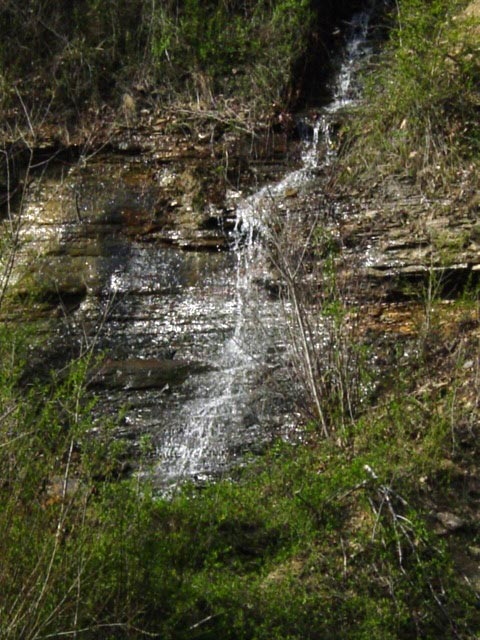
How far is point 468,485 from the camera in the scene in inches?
228

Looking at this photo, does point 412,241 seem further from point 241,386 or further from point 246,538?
point 246,538

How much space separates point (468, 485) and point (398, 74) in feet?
14.6

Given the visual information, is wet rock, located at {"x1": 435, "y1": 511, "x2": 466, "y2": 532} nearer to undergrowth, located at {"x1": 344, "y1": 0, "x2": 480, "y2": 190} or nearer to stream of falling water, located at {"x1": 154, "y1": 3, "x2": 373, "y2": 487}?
stream of falling water, located at {"x1": 154, "y1": 3, "x2": 373, "y2": 487}

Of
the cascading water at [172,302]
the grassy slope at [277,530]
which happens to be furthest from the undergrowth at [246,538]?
the cascading water at [172,302]

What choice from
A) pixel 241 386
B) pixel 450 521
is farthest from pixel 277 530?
pixel 241 386

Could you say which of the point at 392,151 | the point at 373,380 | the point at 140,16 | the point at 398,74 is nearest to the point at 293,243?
the point at 373,380

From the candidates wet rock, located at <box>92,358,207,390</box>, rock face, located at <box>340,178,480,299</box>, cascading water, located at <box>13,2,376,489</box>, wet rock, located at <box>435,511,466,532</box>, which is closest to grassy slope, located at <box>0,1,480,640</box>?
wet rock, located at <box>435,511,466,532</box>

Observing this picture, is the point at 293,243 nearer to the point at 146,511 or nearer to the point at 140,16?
the point at 146,511

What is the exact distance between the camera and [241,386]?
23.5 feet

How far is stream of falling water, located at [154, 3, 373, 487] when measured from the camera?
22.1 feet

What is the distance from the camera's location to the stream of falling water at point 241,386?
22.1 ft

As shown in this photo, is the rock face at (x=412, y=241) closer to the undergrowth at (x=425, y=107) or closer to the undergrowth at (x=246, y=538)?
the undergrowth at (x=425, y=107)

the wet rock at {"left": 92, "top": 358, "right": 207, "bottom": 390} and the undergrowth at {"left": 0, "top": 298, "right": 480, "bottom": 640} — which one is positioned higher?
the undergrowth at {"left": 0, "top": 298, "right": 480, "bottom": 640}

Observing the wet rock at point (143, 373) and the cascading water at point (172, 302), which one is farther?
the wet rock at point (143, 373)
